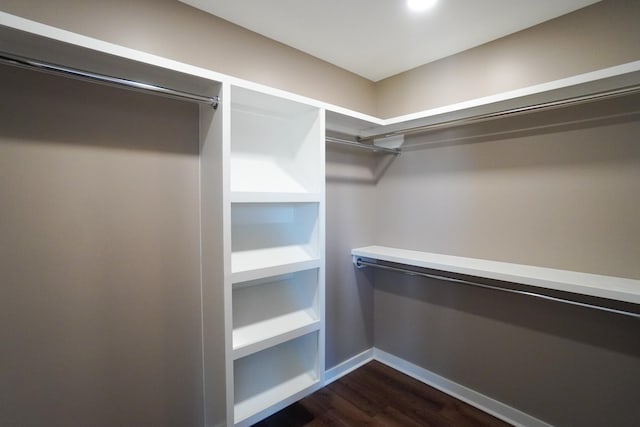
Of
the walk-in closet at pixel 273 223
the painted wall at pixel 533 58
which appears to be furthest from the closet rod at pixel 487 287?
the painted wall at pixel 533 58

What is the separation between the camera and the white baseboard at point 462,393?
1.81 meters

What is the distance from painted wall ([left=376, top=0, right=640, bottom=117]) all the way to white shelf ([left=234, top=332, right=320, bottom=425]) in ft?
6.59

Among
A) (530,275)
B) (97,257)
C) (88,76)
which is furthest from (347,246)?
(88,76)

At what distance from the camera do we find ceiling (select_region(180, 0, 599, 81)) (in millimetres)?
1560

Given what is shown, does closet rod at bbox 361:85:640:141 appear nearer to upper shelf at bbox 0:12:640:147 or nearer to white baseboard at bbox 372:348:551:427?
upper shelf at bbox 0:12:640:147

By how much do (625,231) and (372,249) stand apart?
1.53 metres

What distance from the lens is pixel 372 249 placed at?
8.07ft

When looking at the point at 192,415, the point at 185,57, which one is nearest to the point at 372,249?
the point at 192,415

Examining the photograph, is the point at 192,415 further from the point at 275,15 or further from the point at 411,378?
the point at 275,15

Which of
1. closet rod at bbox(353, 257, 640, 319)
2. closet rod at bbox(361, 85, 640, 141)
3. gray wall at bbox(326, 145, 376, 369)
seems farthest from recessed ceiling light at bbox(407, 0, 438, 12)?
closet rod at bbox(353, 257, 640, 319)

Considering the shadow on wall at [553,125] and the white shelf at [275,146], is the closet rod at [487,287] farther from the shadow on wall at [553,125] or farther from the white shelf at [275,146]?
the white shelf at [275,146]

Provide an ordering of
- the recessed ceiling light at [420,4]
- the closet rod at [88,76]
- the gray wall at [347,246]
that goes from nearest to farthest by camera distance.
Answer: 1. the closet rod at [88,76]
2. the recessed ceiling light at [420,4]
3. the gray wall at [347,246]

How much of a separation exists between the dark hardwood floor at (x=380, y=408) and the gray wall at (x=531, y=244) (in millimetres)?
187

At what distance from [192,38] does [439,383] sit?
2.91 metres
